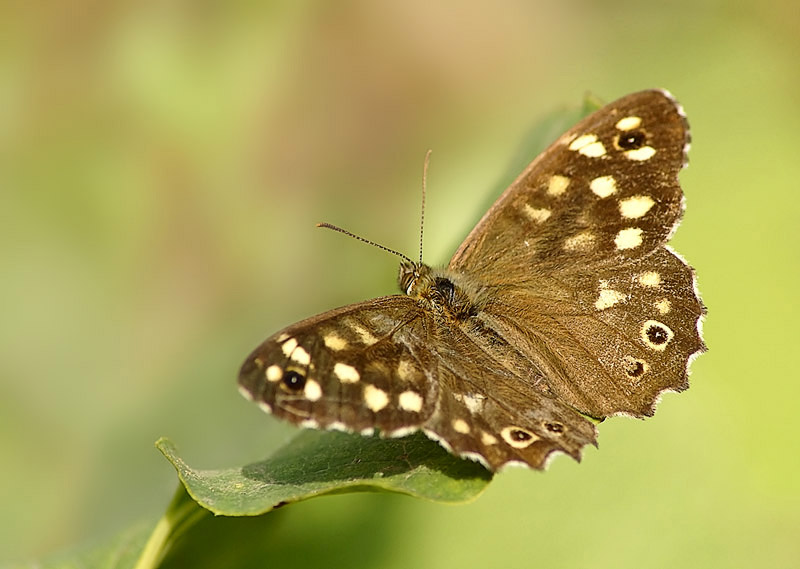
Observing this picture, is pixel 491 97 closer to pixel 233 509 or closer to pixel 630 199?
pixel 630 199

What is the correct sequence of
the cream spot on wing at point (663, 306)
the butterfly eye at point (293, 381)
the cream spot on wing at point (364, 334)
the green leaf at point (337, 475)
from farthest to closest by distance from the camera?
the cream spot on wing at point (663, 306)
the cream spot on wing at point (364, 334)
the butterfly eye at point (293, 381)
the green leaf at point (337, 475)

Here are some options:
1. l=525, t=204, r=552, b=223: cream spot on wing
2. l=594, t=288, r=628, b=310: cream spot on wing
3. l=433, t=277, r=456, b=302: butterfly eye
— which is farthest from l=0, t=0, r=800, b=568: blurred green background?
l=433, t=277, r=456, b=302: butterfly eye

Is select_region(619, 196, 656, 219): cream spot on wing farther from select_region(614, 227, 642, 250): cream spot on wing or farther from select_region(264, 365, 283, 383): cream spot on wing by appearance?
select_region(264, 365, 283, 383): cream spot on wing

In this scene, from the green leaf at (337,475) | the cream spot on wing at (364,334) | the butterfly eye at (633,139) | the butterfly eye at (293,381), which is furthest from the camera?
the butterfly eye at (633,139)

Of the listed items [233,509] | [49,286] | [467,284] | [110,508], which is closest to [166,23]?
[49,286]

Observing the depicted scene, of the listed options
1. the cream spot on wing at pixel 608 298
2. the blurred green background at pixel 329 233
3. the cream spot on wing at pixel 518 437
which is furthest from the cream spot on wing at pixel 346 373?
the cream spot on wing at pixel 608 298

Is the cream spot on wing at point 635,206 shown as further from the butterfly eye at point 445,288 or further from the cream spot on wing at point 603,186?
the butterfly eye at point 445,288
